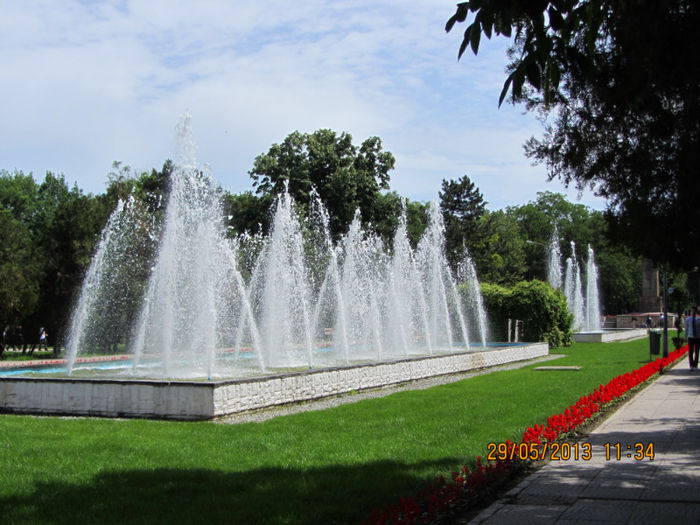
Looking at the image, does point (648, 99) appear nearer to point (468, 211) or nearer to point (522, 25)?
point (522, 25)

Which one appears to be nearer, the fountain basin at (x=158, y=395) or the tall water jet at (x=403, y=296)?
the fountain basin at (x=158, y=395)

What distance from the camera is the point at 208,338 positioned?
1341 cm

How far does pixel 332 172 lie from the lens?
4288 cm

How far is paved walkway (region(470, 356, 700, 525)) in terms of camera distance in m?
5.46

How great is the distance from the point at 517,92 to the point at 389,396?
9627mm

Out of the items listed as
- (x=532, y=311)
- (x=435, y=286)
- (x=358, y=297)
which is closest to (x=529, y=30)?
(x=358, y=297)

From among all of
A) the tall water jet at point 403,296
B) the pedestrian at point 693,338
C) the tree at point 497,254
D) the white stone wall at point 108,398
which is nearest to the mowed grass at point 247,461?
the white stone wall at point 108,398

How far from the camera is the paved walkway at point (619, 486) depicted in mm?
5461

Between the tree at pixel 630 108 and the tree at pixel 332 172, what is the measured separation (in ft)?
110

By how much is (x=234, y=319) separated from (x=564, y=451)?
2528cm

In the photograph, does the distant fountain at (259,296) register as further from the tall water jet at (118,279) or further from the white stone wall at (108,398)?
the white stone wall at (108,398)

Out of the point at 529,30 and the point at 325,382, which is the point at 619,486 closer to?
the point at 529,30

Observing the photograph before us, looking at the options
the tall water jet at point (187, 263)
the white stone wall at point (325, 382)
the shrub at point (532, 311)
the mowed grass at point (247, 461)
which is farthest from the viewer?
the shrub at point (532, 311)

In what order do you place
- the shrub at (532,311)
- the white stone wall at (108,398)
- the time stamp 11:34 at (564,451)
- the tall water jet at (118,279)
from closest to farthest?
1. the time stamp 11:34 at (564,451)
2. the white stone wall at (108,398)
3. the tall water jet at (118,279)
4. the shrub at (532,311)
